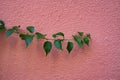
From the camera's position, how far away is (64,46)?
907 mm

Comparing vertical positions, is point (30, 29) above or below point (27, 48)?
above

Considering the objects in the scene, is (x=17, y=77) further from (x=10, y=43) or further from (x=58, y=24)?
(x=58, y=24)

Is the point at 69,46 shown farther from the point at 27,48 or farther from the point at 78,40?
the point at 27,48

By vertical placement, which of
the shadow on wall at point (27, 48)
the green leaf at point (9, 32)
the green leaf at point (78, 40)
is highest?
the green leaf at point (9, 32)

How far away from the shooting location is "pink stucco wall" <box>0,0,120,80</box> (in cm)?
85

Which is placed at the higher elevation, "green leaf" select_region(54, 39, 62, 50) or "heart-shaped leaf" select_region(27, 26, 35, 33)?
"heart-shaped leaf" select_region(27, 26, 35, 33)

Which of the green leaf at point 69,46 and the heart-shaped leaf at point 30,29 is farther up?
the heart-shaped leaf at point 30,29

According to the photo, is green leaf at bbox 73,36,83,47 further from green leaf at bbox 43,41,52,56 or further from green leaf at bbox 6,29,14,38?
green leaf at bbox 6,29,14,38

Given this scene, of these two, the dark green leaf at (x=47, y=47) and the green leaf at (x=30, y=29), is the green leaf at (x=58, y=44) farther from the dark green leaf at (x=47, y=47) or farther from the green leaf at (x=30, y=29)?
the green leaf at (x=30, y=29)

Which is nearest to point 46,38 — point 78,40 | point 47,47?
point 47,47

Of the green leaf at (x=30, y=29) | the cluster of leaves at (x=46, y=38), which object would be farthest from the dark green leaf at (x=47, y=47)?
the green leaf at (x=30, y=29)

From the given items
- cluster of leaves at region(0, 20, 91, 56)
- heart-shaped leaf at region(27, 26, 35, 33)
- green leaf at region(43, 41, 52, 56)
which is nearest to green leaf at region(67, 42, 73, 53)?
cluster of leaves at region(0, 20, 91, 56)

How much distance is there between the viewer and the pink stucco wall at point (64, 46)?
854 millimetres

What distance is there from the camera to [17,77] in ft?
2.87
